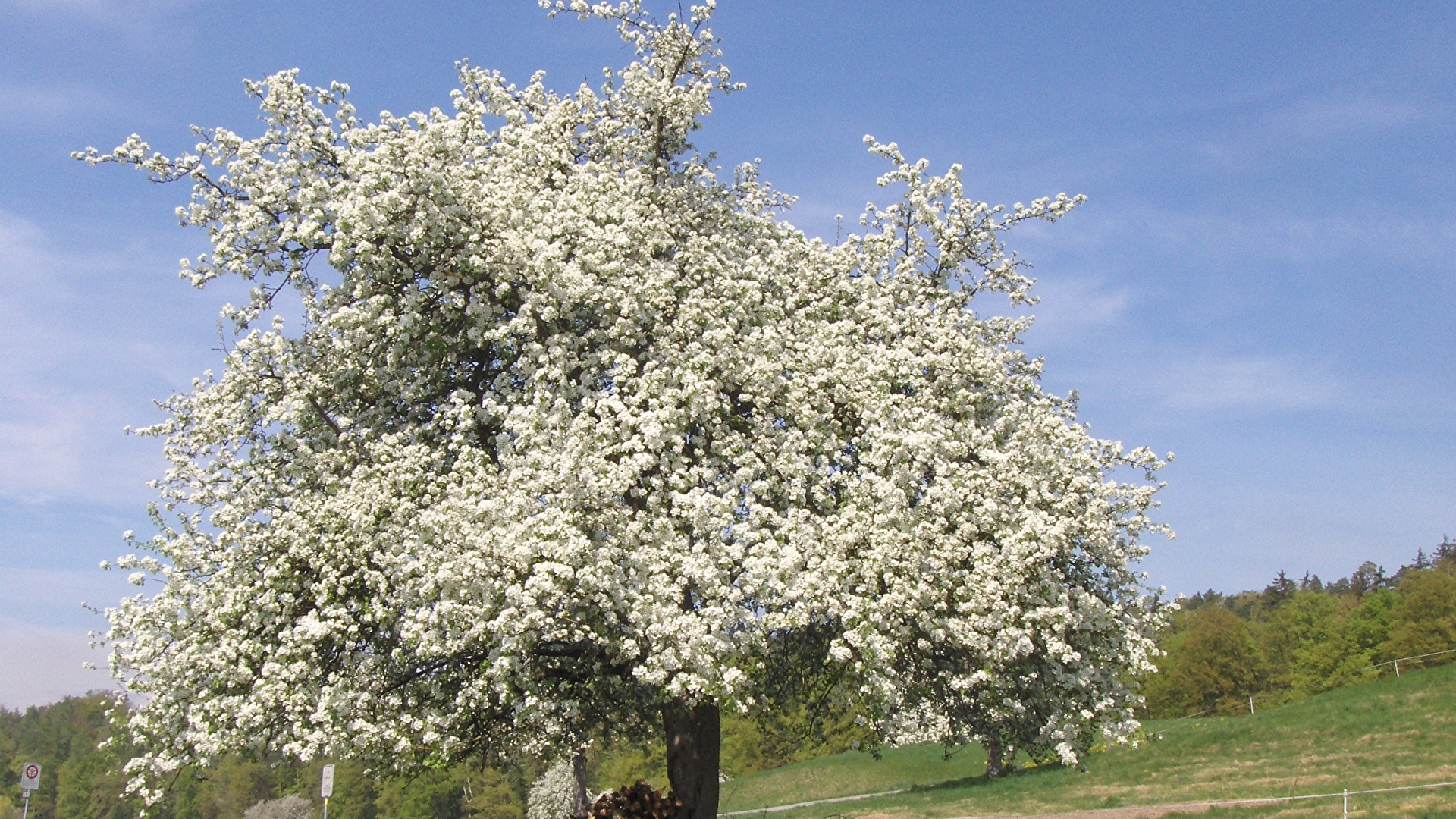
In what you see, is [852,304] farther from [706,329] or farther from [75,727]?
[75,727]

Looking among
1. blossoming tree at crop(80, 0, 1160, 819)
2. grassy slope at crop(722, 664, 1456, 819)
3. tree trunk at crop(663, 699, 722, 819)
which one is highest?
blossoming tree at crop(80, 0, 1160, 819)

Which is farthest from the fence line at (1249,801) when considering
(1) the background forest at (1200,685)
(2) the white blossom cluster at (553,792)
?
(2) the white blossom cluster at (553,792)

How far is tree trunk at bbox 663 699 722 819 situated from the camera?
59.4ft

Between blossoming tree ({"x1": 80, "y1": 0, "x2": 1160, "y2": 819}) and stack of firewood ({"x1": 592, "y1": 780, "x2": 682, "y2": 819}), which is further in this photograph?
stack of firewood ({"x1": 592, "y1": 780, "x2": 682, "y2": 819})

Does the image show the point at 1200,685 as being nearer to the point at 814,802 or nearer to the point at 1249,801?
the point at 814,802

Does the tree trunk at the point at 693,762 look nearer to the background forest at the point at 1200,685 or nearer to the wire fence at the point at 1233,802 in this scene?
the wire fence at the point at 1233,802

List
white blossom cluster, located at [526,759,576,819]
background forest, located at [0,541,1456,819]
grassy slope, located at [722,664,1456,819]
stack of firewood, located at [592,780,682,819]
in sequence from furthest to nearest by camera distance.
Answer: background forest, located at [0,541,1456,819] < white blossom cluster, located at [526,759,576,819] < grassy slope, located at [722,664,1456,819] < stack of firewood, located at [592,780,682,819]

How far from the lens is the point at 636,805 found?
18.4 meters

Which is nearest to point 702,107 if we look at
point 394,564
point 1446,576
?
point 394,564

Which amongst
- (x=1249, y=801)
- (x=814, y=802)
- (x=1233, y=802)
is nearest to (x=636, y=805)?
(x=1233, y=802)

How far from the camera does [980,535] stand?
15953 millimetres

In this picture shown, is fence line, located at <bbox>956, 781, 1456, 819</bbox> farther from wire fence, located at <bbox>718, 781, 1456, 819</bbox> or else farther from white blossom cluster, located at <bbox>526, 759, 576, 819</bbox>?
white blossom cluster, located at <bbox>526, 759, 576, 819</bbox>

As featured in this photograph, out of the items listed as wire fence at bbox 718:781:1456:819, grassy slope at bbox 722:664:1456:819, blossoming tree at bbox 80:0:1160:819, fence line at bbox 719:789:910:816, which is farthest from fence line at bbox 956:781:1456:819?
fence line at bbox 719:789:910:816

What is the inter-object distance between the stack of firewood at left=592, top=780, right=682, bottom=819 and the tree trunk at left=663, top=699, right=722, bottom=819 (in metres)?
0.20
